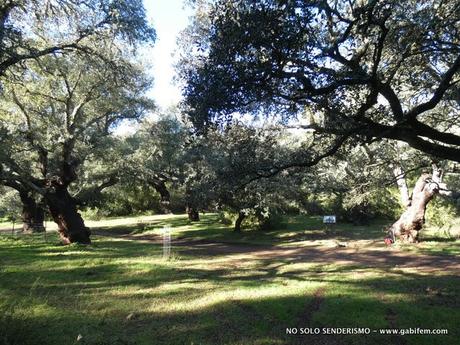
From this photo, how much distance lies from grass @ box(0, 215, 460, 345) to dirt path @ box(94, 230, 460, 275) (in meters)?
0.41

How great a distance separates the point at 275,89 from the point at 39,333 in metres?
5.65

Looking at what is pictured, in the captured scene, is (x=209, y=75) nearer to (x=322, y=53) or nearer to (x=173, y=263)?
(x=322, y=53)

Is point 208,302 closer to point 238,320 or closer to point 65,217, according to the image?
point 238,320

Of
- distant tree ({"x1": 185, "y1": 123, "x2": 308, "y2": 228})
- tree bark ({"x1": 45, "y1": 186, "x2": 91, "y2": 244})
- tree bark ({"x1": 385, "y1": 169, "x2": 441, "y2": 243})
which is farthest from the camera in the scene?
tree bark ({"x1": 45, "y1": 186, "x2": 91, "y2": 244})

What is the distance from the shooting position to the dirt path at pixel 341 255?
13694 millimetres

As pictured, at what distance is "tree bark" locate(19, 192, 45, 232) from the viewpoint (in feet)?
92.2

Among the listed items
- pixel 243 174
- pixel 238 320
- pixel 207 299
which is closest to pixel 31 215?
pixel 207 299

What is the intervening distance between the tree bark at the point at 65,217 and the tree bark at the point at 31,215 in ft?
33.4

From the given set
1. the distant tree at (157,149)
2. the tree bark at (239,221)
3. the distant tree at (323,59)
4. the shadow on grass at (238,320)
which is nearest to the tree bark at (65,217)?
the distant tree at (157,149)

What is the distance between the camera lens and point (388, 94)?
22.6 feet

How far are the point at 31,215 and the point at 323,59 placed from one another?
90.0ft

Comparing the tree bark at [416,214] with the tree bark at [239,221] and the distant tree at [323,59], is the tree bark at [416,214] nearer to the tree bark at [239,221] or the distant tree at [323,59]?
the tree bark at [239,221]

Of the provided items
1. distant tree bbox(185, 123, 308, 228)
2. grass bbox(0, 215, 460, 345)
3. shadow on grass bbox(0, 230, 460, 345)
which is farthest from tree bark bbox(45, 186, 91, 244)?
distant tree bbox(185, 123, 308, 228)

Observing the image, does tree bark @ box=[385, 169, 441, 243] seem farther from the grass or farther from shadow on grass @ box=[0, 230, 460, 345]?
shadow on grass @ box=[0, 230, 460, 345]
